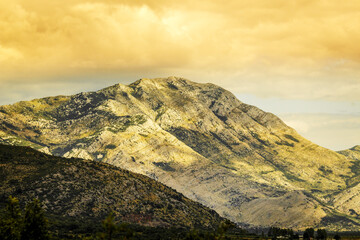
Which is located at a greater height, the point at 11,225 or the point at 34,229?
the point at 11,225

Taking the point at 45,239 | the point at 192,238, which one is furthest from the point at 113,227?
the point at 192,238

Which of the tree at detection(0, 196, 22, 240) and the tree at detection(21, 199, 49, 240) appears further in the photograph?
the tree at detection(21, 199, 49, 240)

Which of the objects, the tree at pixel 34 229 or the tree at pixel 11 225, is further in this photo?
the tree at pixel 34 229

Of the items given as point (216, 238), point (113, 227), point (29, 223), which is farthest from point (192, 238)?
point (29, 223)

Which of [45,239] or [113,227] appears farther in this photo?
[45,239]

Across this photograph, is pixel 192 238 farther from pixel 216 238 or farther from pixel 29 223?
pixel 29 223

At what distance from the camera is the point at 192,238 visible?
19350 centimetres

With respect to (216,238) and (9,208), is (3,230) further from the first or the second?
(216,238)

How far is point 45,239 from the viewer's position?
174000 mm

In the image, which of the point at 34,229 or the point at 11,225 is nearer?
the point at 11,225

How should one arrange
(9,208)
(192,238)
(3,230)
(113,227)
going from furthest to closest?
1. (192,238)
2. (9,208)
3. (3,230)
4. (113,227)

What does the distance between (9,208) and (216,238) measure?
8423cm

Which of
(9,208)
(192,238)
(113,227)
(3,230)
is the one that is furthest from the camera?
(192,238)

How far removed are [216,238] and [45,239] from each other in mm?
66443
